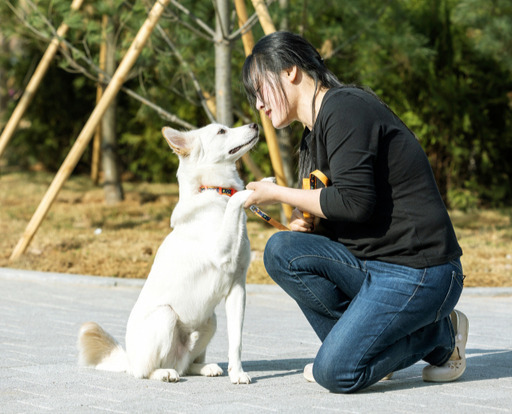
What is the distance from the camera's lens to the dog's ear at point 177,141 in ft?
12.6

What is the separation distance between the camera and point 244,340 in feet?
15.4

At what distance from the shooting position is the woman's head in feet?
10.9

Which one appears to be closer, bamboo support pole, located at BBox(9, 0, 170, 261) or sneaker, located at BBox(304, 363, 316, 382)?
sneaker, located at BBox(304, 363, 316, 382)

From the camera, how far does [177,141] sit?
3914mm

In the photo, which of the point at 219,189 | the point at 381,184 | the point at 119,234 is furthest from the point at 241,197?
the point at 119,234

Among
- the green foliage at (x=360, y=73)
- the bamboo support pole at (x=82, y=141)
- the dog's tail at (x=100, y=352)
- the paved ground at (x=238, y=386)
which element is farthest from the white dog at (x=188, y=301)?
the green foliage at (x=360, y=73)

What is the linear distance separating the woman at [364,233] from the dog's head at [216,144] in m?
0.53

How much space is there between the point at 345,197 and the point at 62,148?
14.5 meters

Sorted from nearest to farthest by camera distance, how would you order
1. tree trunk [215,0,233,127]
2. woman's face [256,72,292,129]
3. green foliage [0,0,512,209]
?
woman's face [256,72,292,129] < tree trunk [215,0,233,127] < green foliage [0,0,512,209]

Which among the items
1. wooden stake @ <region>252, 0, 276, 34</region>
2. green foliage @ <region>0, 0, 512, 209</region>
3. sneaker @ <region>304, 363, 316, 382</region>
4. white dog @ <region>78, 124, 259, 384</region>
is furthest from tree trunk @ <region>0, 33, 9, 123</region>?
sneaker @ <region>304, 363, 316, 382</region>

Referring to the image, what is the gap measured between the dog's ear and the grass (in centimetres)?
335

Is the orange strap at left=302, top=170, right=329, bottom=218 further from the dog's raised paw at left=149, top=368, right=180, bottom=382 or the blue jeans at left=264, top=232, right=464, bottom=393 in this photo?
the dog's raised paw at left=149, top=368, right=180, bottom=382

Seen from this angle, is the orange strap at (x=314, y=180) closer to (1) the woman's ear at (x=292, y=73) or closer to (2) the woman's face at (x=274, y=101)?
(2) the woman's face at (x=274, y=101)

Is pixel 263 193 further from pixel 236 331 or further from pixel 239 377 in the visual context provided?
pixel 239 377
